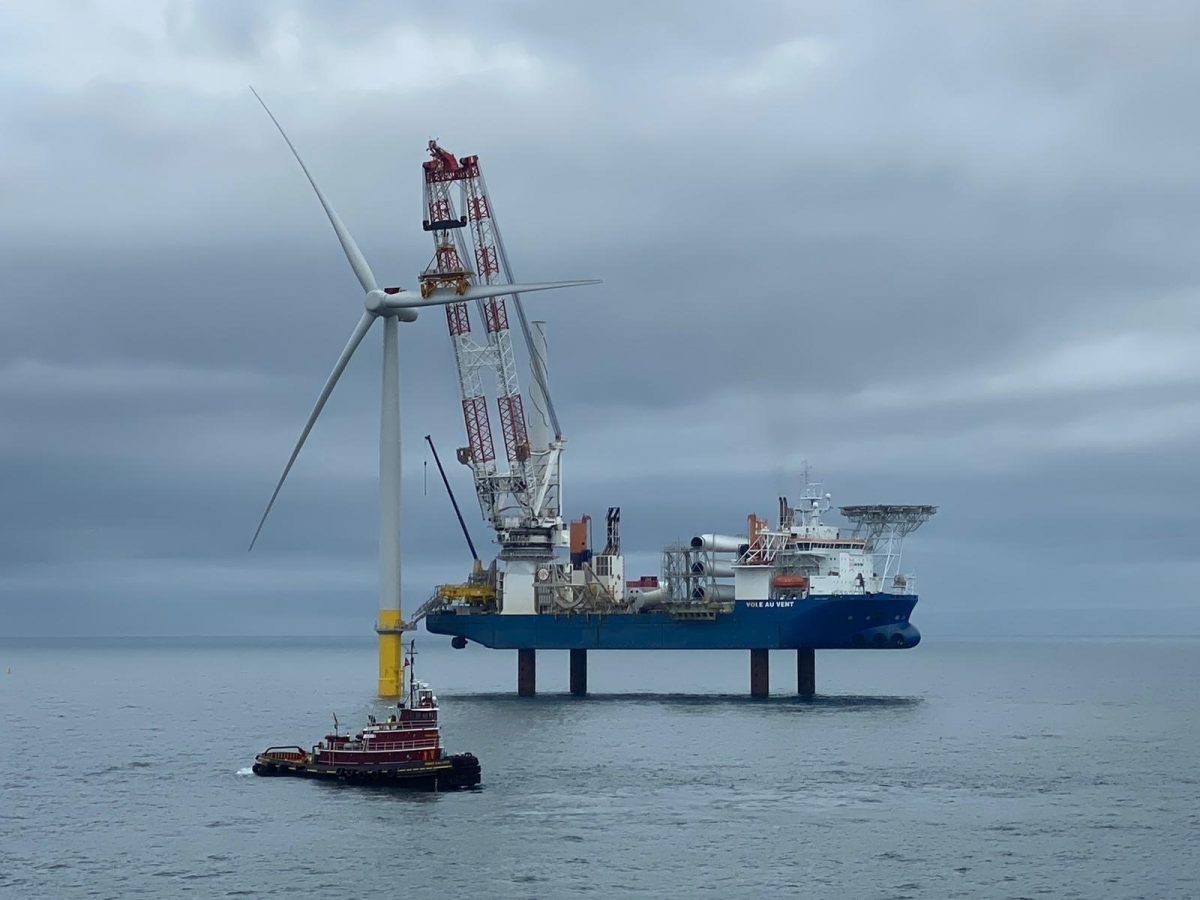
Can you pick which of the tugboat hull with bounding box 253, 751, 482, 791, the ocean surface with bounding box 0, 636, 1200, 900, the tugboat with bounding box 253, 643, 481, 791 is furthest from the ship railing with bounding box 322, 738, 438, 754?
the ocean surface with bounding box 0, 636, 1200, 900

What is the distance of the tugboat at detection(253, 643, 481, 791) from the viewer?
83875 millimetres

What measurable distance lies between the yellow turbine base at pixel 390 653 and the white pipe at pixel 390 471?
0.99 meters

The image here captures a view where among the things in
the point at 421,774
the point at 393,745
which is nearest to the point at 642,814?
the point at 421,774

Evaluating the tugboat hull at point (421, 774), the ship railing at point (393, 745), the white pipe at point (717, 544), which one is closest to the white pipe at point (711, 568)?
the white pipe at point (717, 544)

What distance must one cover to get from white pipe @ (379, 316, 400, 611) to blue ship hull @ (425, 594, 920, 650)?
15.7m

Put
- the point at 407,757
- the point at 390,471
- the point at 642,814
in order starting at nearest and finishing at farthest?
the point at 642,814 < the point at 407,757 < the point at 390,471

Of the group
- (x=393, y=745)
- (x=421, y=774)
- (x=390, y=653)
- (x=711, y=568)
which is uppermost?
(x=711, y=568)

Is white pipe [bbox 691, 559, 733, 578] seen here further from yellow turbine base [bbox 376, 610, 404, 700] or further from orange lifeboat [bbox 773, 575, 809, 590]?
yellow turbine base [bbox 376, 610, 404, 700]

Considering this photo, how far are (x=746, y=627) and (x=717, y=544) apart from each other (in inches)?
306

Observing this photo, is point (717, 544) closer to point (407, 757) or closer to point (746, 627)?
point (746, 627)

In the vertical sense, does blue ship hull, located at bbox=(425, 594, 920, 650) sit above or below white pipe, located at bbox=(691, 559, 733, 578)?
below

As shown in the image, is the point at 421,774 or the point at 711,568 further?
the point at 711,568

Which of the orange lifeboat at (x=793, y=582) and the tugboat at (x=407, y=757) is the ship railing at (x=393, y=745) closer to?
the tugboat at (x=407, y=757)

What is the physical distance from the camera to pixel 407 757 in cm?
8450
